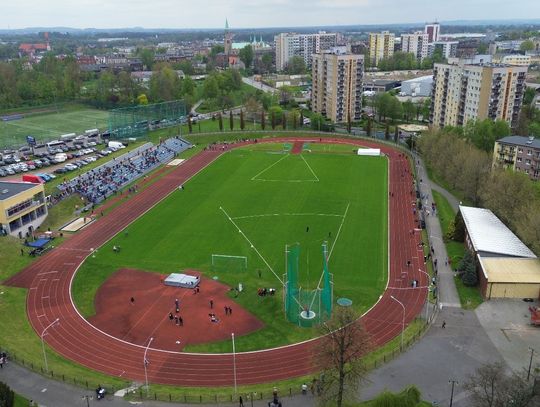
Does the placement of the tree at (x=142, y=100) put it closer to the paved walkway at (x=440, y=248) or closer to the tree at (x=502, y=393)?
the paved walkway at (x=440, y=248)

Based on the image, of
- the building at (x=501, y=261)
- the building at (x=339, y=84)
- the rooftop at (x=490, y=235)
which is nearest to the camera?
the building at (x=501, y=261)

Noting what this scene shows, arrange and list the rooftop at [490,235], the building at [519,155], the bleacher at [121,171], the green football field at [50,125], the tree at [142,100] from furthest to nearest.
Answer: the tree at [142,100] < the green football field at [50,125] < the building at [519,155] < the bleacher at [121,171] < the rooftop at [490,235]

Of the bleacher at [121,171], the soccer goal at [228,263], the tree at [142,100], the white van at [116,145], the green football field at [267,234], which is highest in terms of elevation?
the tree at [142,100]

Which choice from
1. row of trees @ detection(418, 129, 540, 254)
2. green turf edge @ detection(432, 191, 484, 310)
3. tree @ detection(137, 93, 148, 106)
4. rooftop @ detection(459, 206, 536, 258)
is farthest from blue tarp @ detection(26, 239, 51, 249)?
tree @ detection(137, 93, 148, 106)

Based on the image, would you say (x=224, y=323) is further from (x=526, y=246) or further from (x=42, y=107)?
(x=42, y=107)

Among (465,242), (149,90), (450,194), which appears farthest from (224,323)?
(149,90)

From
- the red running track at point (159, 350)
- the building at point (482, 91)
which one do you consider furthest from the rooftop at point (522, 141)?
the red running track at point (159, 350)

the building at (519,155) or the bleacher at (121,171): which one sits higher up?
the building at (519,155)

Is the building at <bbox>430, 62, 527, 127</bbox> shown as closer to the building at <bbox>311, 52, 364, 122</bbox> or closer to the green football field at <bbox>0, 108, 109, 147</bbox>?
the building at <bbox>311, 52, 364, 122</bbox>
